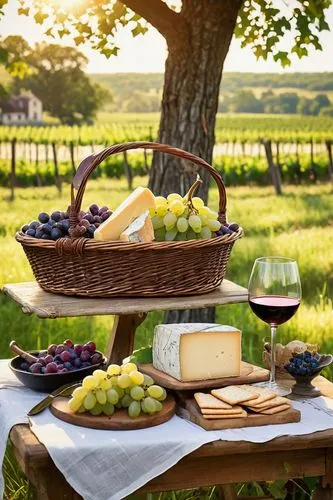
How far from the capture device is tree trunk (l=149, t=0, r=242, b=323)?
4363 mm

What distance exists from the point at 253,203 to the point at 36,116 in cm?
333

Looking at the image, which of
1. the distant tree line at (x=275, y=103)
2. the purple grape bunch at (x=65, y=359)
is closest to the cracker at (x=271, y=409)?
the purple grape bunch at (x=65, y=359)

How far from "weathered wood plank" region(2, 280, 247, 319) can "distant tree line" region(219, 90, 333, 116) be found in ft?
30.3

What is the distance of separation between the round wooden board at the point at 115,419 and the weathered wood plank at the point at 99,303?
0.80 feet

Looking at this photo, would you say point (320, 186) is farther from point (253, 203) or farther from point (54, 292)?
point (54, 292)

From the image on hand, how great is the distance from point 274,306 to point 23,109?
10.5 metres

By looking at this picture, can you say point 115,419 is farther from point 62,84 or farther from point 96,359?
point 62,84

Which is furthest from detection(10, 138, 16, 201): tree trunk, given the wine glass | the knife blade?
the wine glass

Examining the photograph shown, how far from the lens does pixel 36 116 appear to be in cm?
1251

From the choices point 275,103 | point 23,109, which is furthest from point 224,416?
point 23,109

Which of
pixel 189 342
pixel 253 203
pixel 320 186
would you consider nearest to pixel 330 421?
pixel 189 342

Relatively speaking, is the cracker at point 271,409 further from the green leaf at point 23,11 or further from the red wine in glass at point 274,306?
the green leaf at point 23,11

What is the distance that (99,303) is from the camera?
2465mm

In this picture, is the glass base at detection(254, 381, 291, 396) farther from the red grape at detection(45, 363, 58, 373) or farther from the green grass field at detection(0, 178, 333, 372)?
the green grass field at detection(0, 178, 333, 372)
